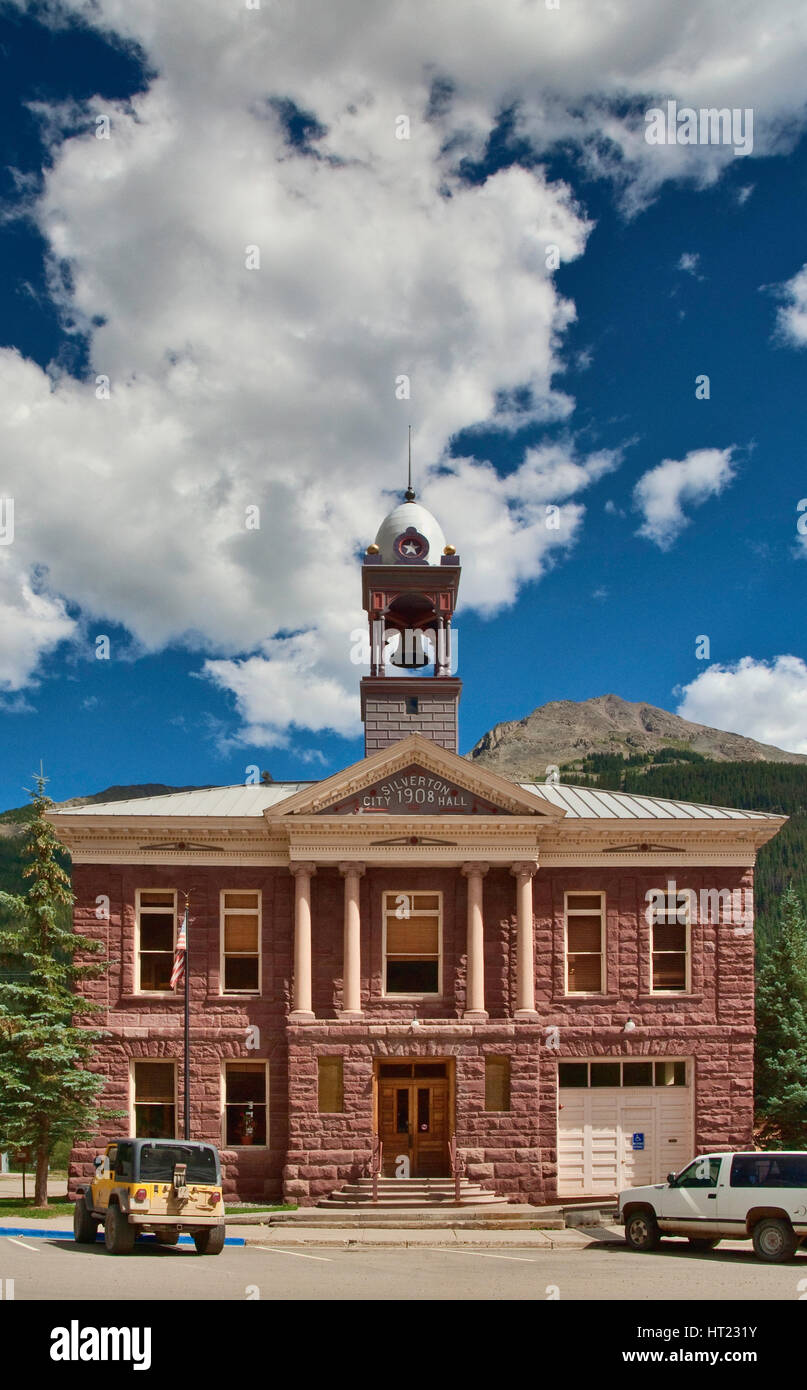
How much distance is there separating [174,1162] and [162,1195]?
52 cm

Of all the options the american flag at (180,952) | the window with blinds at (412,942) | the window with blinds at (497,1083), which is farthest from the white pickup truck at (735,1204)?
the american flag at (180,952)

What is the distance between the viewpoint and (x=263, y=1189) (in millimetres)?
30938

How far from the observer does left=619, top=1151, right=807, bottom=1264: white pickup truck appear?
2117 centimetres

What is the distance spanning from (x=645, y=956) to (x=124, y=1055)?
12.8 meters

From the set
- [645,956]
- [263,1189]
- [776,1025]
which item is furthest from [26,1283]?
[776,1025]

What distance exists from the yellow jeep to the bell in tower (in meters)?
16.2

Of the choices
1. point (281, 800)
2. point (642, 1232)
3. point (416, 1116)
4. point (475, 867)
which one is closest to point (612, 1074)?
point (416, 1116)

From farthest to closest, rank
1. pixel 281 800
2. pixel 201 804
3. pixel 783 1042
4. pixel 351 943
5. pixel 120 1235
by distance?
pixel 783 1042 → pixel 201 804 → pixel 281 800 → pixel 351 943 → pixel 120 1235

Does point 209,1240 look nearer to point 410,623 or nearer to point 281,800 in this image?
point 281,800

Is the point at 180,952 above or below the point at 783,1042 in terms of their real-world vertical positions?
above

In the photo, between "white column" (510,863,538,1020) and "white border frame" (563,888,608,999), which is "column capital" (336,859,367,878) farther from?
"white border frame" (563,888,608,999)

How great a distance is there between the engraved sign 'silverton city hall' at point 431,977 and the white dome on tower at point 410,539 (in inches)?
305

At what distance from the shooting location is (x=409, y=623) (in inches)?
1535
